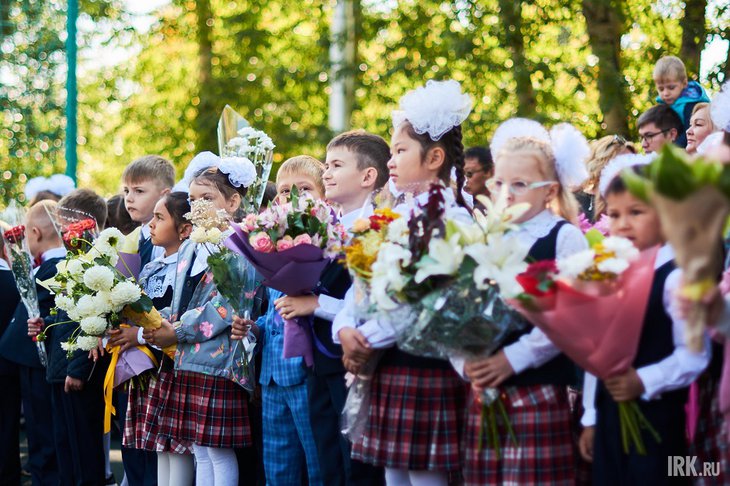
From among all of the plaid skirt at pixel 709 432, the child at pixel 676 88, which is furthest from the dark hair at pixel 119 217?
the plaid skirt at pixel 709 432

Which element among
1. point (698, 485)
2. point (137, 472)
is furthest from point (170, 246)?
point (698, 485)

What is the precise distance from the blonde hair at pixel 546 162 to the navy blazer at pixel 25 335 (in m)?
3.94

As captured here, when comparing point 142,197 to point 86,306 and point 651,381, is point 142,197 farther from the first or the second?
point 651,381

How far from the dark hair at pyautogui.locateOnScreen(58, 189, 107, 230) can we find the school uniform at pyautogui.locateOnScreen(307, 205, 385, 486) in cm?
282

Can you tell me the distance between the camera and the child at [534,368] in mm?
3689

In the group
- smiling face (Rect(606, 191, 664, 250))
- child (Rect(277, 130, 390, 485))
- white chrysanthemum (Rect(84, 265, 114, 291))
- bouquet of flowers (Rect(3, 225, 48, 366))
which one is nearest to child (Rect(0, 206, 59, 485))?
bouquet of flowers (Rect(3, 225, 48, 366))

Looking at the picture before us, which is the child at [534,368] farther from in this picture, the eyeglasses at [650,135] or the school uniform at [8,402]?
the school uniform at [8,402]

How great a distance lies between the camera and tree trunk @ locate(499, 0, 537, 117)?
9.78m

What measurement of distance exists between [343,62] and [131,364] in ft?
27.0

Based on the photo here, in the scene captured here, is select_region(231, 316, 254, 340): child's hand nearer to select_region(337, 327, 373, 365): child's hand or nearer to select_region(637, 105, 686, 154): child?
select_region(337, 327, 373, 365): child's hand

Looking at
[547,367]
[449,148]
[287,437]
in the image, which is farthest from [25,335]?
[547,367]

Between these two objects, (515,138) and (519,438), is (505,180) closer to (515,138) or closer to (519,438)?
(515,138)

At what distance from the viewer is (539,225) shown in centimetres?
394

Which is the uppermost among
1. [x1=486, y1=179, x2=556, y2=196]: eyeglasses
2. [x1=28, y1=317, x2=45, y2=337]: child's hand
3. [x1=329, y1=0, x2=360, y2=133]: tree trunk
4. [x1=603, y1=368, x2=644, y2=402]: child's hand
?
[x1=329, y1=0, x2=360, y2=133]: tree trunk
